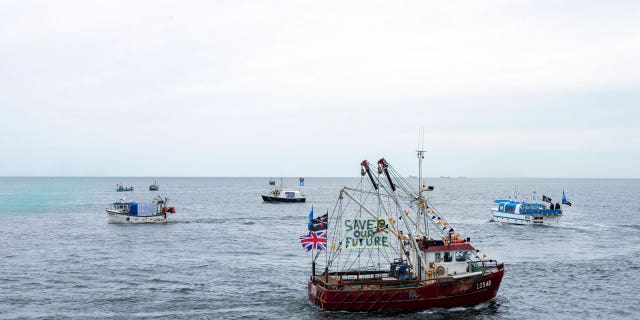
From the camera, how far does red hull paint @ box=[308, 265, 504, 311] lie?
4319cm

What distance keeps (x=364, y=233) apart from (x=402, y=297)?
17.3 feet

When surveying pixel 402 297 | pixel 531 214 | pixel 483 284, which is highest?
pixel 531 214

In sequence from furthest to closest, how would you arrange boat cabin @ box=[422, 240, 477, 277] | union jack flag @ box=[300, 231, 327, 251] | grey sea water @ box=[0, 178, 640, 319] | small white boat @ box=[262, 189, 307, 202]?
1. small white boat @ box=[262, 189, 307, 202]
2. grey sea water @ box=[0, 178, 640, 319]
3. boat cabin @ box=[422, 240, 477, 277]
4. union jack flag @ box=[300, 231, 327, 251]

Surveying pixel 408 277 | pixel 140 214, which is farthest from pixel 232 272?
pixel 140 214

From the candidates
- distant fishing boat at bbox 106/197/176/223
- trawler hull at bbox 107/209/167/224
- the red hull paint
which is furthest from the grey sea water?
distant fishing boat at bbox 106/197/176/223

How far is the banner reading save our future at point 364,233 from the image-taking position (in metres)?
45.0

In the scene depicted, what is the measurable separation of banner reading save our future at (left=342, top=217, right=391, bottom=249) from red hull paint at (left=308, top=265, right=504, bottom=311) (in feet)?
11.8

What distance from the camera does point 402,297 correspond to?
143 ft

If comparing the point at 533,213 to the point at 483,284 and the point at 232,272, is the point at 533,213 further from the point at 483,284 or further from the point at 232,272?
the point at 483,284

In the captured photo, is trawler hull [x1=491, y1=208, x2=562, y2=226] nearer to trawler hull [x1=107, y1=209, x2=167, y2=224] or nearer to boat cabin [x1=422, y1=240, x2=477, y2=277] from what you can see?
trawler hull [x1=107, y1=209, x2=167, y2=224]

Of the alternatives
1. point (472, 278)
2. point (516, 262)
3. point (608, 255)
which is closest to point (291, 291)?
point (472, 278)

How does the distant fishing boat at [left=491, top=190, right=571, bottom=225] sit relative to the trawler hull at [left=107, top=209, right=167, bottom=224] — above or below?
above

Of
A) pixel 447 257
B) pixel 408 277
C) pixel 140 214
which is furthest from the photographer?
pixel 140 214

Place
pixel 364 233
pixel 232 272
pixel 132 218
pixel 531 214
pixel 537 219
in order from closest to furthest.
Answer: pixel 364 233
pixel 232 272
pixel 537 219
pixel 531 214
pixel 132 218
